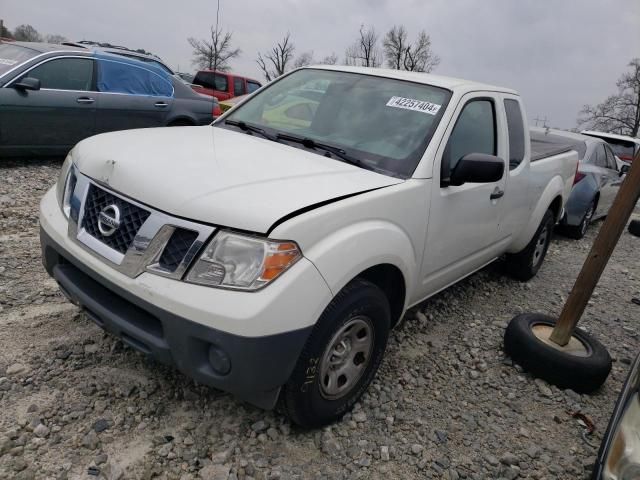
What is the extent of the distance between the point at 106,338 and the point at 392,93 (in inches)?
89.2

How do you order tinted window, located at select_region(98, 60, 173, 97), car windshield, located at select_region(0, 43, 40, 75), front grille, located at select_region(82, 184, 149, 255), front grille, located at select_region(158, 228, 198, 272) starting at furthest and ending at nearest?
tinted window, located at select_region(98, 60, 173, 97), car windshield, located at select_region(0, 43, 40, 75), front grille, located at select_region(82, 184, 149, 255), front grille, located at select_region(158, 228, 198, 272)

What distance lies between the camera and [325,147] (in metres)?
2.84

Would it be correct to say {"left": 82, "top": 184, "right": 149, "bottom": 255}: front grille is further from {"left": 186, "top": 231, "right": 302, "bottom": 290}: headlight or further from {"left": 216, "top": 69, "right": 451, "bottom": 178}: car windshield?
{"left": 216, "top": 69, "right": 451, "bottom": 178}: car windshield

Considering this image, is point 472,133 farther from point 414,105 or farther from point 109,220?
point 109,220

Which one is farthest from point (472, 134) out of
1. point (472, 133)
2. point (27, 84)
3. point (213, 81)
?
point (213, 81)

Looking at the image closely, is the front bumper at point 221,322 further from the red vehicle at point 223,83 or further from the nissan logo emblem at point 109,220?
the red vehicle at point 223,83

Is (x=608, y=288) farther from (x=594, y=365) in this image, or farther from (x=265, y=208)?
(x=265, y=208)

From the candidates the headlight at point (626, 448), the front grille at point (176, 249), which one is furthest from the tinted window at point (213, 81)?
the headlight at point (626, 448)

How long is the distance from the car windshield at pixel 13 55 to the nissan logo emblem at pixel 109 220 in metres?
5.07

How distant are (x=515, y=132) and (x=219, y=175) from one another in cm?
263

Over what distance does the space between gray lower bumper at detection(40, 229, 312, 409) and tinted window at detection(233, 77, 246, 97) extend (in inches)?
572

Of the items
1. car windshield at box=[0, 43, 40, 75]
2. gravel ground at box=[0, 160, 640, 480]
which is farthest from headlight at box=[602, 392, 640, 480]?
car windshield at box=[0, 43, 40, 75]

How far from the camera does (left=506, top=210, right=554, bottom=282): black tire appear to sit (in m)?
4.71

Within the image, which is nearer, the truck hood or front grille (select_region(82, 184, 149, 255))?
the truck hood
